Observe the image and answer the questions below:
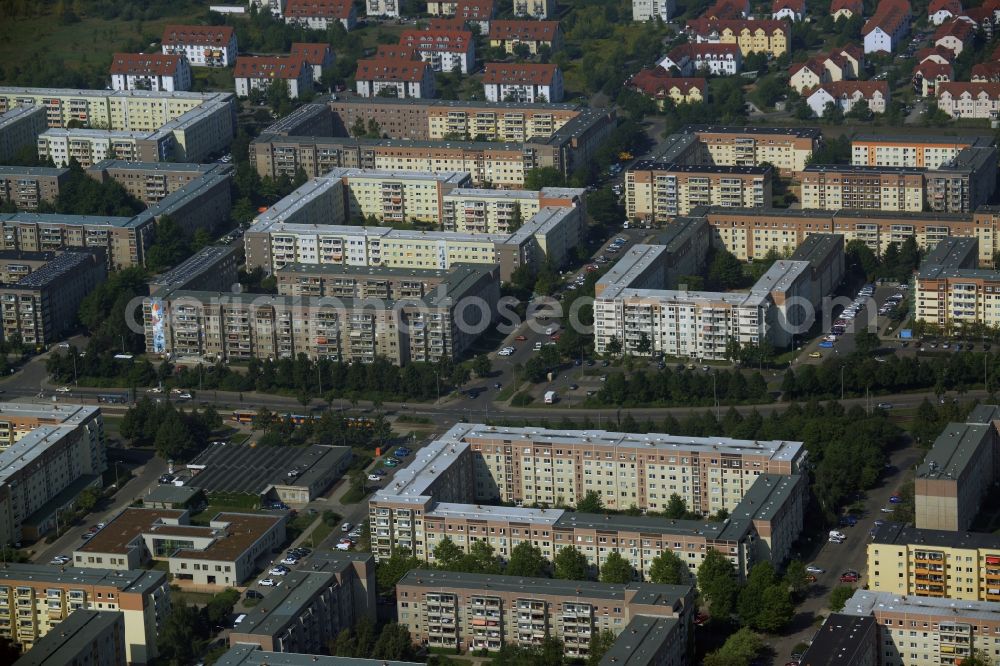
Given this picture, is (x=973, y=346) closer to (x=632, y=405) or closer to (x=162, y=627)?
(x=632, y=405)

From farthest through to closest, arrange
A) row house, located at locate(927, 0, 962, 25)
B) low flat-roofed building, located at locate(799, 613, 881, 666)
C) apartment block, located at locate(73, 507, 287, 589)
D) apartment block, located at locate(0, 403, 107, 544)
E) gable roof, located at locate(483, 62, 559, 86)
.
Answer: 1. row house, located at locate(927, 0, 962, 25)
2. gable roof, located at locate(483, 62, 559, 86)
3. apartment block, located at locate(0, 403, 107, 544)
4. apartment block, located at locate(73, 507, 287, 589)
5. low flat-roofed building, located at locate(799, 613, 881, 666)

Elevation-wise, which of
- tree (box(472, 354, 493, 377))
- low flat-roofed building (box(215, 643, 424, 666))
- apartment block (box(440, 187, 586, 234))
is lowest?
low flat-roofed building (box(215, 643, 424, 666))

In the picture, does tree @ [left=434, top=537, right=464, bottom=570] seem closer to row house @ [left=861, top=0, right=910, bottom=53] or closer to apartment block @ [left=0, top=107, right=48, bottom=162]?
apartment block @ [left=0, top=107, right=48, bottom=162]

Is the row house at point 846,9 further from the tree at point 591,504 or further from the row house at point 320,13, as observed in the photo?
the tree at point 591,504

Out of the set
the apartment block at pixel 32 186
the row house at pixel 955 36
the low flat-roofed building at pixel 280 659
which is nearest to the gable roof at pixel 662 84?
→ the row house at pixel 955 36

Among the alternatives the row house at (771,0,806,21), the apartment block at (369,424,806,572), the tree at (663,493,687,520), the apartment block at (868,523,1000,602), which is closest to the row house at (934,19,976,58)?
Result: the row house at (771,0,806,21)

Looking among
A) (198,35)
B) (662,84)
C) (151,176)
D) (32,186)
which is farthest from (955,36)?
(32,186)

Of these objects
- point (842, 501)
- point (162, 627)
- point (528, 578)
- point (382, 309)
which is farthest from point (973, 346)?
point (162, 627)
